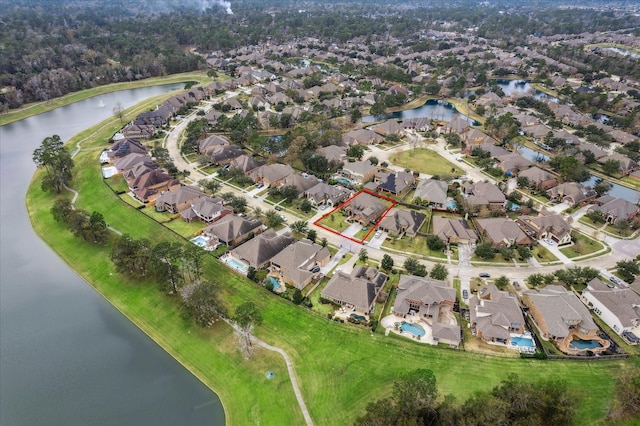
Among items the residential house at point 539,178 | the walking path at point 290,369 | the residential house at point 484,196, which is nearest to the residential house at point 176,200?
the walking path at point 290,369

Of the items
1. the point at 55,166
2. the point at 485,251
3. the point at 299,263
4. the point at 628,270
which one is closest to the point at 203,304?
the point at 299,263

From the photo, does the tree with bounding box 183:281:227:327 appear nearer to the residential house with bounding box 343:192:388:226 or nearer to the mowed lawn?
the residential house with bounding box 343:192:388:226

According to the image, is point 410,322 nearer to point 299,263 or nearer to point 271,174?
point 299,263

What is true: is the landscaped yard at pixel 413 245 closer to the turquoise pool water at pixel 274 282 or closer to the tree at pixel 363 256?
the tree at pixel 363 256

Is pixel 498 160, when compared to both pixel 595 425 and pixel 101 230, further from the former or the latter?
pixel 101 230

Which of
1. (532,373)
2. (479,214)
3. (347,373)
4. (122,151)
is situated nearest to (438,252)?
(479,214)

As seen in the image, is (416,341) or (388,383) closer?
(388,383)
